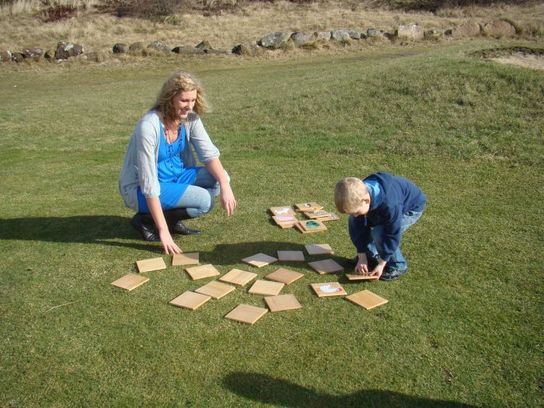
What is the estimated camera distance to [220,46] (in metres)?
21.6

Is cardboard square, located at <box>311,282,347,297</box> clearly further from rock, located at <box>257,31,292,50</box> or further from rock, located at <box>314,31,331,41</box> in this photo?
rock, located at <box>314,31,331,41</box>

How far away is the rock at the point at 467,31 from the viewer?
21.6 metres

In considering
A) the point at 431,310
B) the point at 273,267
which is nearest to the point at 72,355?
the point at 273,267

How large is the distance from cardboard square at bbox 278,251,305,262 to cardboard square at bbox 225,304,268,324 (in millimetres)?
879

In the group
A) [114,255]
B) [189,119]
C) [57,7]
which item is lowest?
[114,255]

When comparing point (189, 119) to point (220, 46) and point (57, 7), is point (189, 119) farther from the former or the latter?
point (57, 7)

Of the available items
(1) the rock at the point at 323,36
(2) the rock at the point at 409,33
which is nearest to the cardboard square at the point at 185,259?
(1) the rock at the point at 323,36

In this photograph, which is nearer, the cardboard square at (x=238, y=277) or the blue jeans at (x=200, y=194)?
the cardboard square at (x=238, y=277)

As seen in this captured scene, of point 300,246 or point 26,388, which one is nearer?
point 26,388

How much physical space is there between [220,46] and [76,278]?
19022 millimetres

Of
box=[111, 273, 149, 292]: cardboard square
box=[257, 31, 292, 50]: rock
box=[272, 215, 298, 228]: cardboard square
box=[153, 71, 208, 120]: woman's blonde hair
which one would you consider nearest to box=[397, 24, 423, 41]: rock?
box=[257, 31, 292, 50]: rock

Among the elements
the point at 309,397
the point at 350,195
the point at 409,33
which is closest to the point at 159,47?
the point at 409,33

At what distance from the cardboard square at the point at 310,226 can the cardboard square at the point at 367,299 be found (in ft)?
4.28

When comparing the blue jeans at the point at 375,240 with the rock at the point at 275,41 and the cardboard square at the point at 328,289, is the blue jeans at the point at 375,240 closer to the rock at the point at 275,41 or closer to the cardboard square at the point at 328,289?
the cardboard square at the point at 328,289
